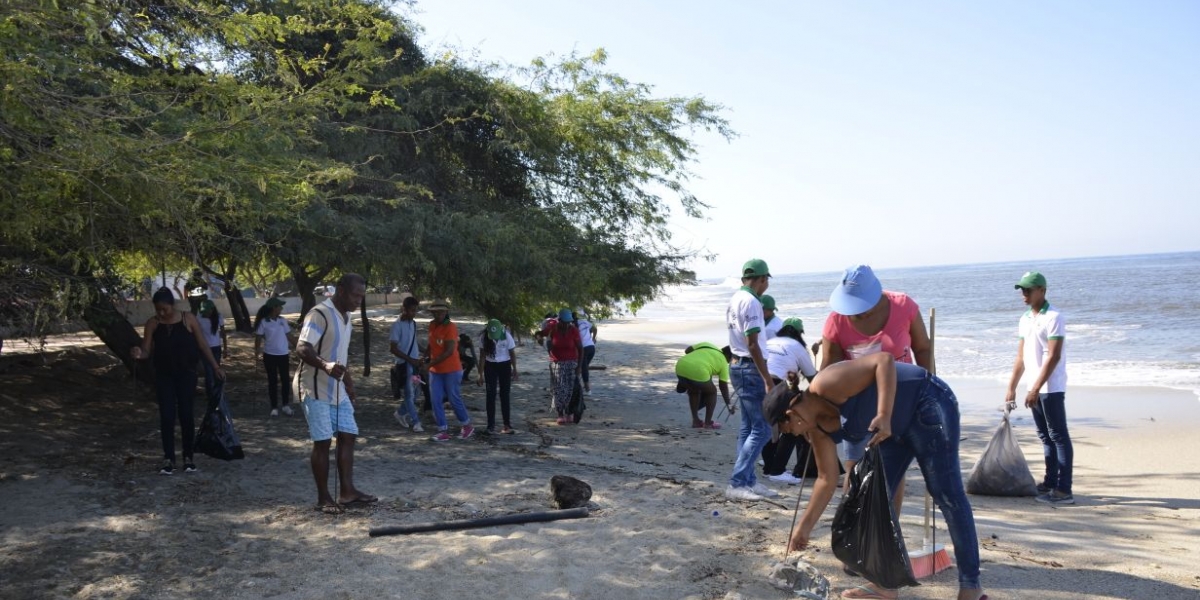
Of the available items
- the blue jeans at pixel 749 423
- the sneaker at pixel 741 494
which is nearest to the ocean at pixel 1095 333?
the blue jeans at pixel 749 423

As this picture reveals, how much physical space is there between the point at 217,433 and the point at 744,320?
460cm

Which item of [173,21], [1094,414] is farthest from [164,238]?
[1094,414]

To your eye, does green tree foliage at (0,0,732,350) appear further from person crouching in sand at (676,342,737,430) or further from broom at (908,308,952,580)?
broom at (908,308,952,580)

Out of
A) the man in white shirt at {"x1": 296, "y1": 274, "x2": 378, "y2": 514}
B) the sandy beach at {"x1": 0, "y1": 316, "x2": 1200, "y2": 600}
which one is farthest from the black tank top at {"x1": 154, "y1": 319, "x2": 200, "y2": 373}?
the man in white shirt at {"x1": 296, "y1": 274, "x2": 378, "y2": 514}

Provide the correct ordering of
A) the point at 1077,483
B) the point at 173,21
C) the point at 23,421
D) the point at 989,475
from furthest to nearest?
the point at 23,421 < the point at 1077,483 < the point at 989,475 < the point at 173,21

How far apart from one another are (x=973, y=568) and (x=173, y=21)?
6.38 metres

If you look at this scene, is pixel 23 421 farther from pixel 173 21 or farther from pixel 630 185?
pixel 630 185

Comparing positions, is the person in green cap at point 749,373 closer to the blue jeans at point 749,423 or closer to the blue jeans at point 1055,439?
the blue jeans at point 749,423

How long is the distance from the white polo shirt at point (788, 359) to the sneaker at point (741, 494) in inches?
40.5

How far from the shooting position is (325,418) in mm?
6281

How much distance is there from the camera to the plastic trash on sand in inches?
180

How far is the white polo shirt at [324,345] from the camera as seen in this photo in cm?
615

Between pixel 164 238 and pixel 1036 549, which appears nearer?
pixel 1036 549

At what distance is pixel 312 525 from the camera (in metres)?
6.14
